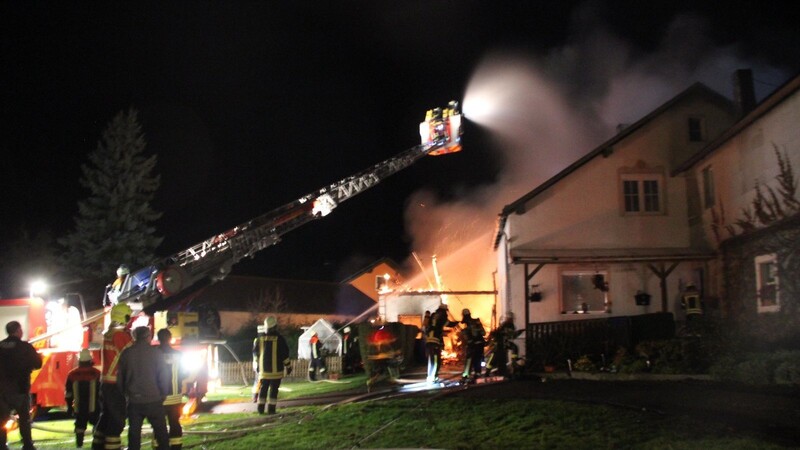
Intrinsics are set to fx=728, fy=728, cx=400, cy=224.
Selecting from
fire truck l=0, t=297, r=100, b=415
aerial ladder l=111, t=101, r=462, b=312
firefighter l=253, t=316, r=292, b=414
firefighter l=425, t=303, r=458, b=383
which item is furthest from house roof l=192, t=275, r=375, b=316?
firefighter l=253, t=316, r=292, b=414

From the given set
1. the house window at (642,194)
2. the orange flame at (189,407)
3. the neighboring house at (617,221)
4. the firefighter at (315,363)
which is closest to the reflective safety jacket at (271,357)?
the orange flame at (189,407)

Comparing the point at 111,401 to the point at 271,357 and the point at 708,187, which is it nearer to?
the point at 271,357

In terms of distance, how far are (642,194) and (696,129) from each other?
8.27 ft

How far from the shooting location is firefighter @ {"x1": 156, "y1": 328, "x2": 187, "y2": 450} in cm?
888

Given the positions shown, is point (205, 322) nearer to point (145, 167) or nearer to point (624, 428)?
point (624, 428)

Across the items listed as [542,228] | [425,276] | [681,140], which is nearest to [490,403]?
[542,228]

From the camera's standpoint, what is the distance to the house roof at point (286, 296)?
143 ft

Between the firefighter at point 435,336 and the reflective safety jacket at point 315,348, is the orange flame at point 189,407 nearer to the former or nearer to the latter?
the firefighter at point 435,336

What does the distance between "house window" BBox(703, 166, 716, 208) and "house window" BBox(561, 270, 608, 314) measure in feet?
10.7

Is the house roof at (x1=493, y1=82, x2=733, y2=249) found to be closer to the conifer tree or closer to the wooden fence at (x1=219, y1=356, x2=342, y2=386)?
the wooden fence at (x1=219, y1=356, x2=342, y2=386)

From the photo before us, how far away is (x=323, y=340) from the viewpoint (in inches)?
980

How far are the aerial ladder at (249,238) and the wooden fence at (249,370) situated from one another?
4.41 metres

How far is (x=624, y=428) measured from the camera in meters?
8.28

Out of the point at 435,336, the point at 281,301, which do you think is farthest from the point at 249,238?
the point at 281,301
